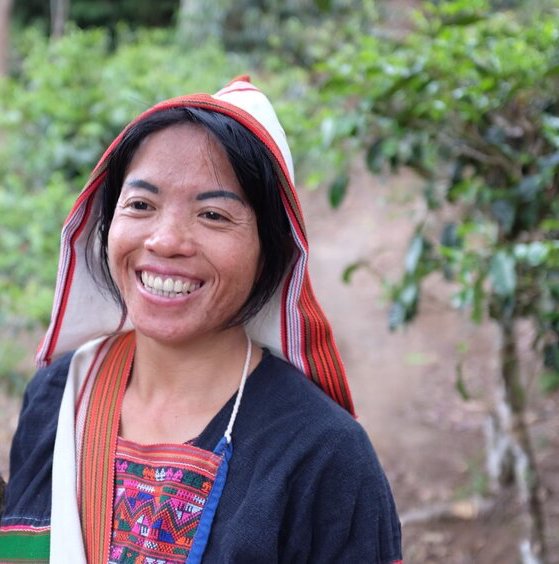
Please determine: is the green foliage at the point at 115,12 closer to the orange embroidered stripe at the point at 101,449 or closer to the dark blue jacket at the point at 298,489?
the orange embroidered stripe at the point at 101,449

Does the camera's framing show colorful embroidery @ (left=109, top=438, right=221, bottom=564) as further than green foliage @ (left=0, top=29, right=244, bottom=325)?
No

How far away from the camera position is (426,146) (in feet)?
8.96

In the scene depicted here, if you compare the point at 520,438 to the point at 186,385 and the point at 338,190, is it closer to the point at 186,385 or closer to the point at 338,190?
the point at 338,190

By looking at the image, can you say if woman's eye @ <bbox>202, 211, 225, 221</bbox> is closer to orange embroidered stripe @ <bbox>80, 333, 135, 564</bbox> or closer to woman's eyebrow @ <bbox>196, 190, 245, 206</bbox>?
woman's eyebrow @ <bbox>196, 190, 245, 206</bbox>

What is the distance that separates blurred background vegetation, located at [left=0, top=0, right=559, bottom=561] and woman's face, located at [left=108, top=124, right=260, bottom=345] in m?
0.39

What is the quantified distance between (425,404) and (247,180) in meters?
4.08

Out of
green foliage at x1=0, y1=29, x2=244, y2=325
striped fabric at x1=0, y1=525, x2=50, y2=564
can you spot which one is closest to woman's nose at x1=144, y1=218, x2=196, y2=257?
striped fabric at x1=0, y1=525, x2=50, y2=564

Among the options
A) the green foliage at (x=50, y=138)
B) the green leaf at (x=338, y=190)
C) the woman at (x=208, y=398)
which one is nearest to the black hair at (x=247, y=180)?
the woman at (x=208, y=398)

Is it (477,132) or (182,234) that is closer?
(182,234)

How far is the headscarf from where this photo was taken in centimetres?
134

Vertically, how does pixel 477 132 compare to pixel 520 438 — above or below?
above

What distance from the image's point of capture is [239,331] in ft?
4.94

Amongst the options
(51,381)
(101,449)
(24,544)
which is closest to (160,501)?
(101,449)

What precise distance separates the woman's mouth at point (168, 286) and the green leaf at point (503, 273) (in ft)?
3.52
